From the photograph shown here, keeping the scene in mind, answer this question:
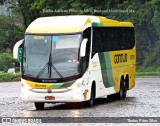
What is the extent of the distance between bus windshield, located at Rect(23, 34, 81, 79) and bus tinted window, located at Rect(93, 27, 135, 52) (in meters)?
1.68

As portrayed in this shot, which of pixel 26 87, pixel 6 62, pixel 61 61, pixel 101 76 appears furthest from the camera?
pixel 6 62

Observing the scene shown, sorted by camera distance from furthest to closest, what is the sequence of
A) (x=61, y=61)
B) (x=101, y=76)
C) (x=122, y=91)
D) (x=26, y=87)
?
(x=122, y=91), (x=101, y=76), (x=26, y=87), (x=61, y=61)

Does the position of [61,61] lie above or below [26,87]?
above

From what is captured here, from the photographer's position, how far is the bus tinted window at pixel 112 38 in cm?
2481

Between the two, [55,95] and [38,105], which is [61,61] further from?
[38,105]

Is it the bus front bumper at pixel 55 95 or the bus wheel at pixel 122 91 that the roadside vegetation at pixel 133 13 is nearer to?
the bus wheel at pixel 122 91

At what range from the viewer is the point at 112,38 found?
26906 mm

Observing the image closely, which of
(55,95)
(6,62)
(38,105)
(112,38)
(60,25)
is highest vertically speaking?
(60,25)

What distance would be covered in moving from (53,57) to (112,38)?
476cm

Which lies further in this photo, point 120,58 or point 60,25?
point 120,58

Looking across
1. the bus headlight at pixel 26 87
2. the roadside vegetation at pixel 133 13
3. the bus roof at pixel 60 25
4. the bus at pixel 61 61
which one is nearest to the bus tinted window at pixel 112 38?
the bus at pixel 61 61

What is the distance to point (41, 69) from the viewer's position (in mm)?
22734

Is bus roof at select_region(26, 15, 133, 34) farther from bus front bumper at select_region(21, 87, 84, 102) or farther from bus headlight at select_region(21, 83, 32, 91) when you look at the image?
bus front bumper at select_region(21, 87, 84, 102)

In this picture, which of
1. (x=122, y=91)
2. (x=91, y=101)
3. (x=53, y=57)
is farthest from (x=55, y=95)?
(x=122, y=91)
